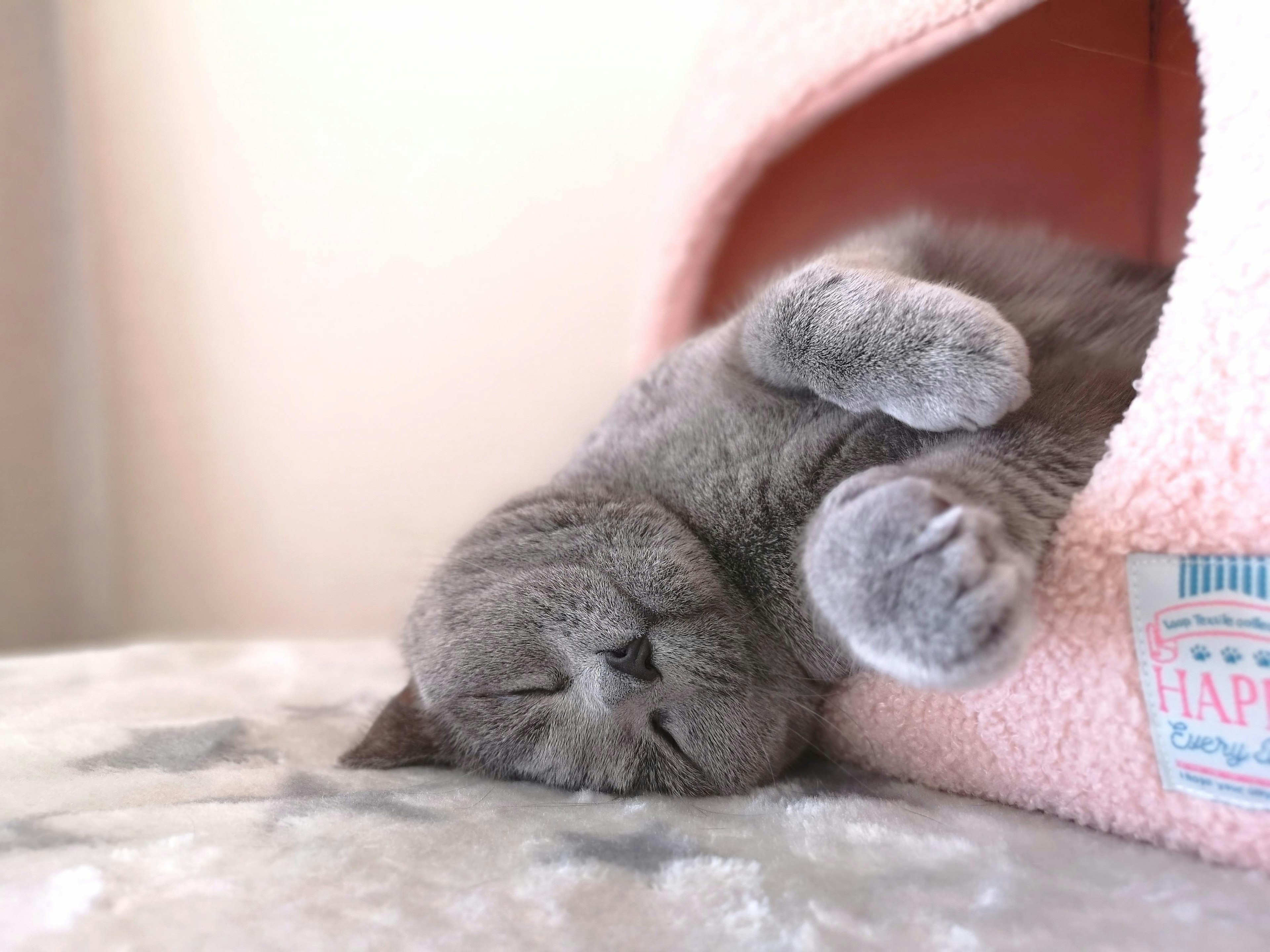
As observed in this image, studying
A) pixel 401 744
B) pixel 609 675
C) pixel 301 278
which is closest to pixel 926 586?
pixel 609 675

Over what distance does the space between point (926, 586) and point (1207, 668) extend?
0.21 m

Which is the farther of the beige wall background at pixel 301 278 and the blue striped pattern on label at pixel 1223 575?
the beige wall background at pixel 301 278

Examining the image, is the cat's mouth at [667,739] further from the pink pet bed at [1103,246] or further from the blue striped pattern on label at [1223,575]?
the blue striped pattern on label at [1223,575]

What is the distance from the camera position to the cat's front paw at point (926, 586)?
571 mm

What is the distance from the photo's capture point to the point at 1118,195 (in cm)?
133

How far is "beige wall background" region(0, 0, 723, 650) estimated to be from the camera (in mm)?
1603

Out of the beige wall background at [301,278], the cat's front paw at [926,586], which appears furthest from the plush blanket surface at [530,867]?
the beige wall background at [301,278]

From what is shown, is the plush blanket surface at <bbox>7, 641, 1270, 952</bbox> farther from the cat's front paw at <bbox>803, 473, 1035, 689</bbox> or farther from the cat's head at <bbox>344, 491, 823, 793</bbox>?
the cat's front paw at <bbox>803, 473, 1035, 689</bbox>

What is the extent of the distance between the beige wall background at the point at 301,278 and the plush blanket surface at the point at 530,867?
35.2 inches

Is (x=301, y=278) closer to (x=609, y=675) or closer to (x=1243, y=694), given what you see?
(x=609, y=675)

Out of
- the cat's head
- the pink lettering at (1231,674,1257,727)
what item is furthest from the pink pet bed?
the cat's head

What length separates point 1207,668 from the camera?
0.61 meters

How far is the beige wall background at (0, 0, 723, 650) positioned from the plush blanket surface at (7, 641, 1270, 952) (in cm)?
89

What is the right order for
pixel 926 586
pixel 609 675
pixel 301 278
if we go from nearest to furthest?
pixel 926 586 < pixel 609 675 < pixel 301 278
